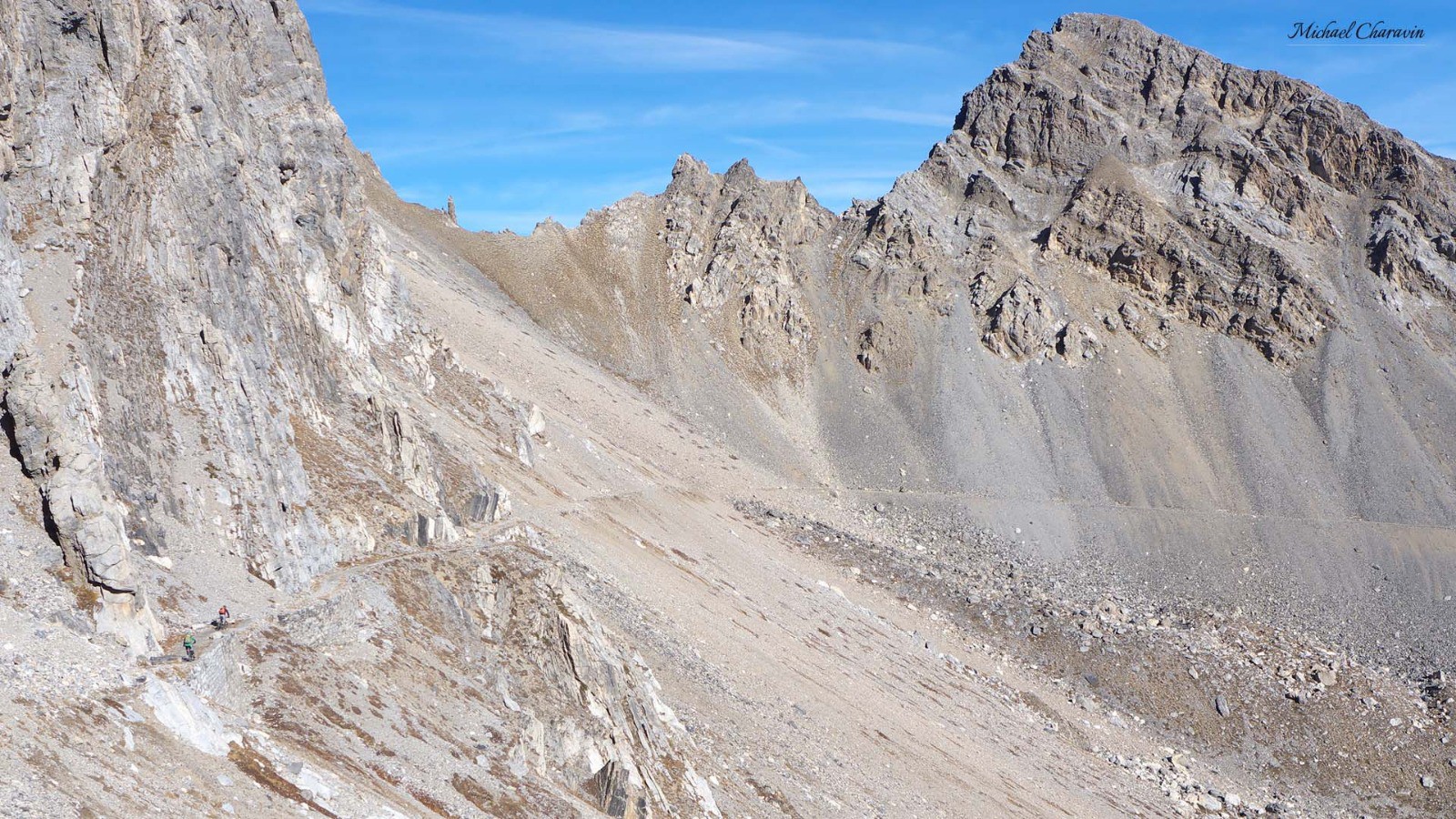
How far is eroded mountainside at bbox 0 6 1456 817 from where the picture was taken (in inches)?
867

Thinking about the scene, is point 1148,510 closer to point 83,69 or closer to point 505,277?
point 505,277

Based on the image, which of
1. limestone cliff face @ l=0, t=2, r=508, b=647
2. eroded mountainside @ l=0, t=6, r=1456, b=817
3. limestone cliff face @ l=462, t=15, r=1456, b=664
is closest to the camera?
eroded mountainside @ l=0, t=6, r=1456, b=817

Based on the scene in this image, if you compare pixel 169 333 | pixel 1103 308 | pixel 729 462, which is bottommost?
pixel 169 333

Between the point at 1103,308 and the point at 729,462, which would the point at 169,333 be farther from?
the point at 1103,308

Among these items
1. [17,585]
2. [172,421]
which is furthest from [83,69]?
[17,585]

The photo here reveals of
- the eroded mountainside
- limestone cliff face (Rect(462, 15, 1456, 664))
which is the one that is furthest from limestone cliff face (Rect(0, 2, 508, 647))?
limestone cliff face (Rect(462, 15, 1456, 664))

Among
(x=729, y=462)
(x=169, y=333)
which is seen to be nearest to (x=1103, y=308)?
(x=729, y=462)

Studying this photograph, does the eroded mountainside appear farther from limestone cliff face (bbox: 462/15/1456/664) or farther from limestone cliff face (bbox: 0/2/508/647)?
limestone cliff face (bbox: 462/15/1456/664)

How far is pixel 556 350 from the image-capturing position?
81.1 meters

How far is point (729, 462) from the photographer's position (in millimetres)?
75312

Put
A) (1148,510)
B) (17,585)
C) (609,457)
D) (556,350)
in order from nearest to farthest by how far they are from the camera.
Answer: (17,585)
(609,457)
(1148,510)
(556,350)

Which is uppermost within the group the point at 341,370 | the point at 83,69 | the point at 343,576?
the point at 83,69

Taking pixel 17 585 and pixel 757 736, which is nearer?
pixel 17 585

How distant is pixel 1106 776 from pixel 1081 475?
4232cm
